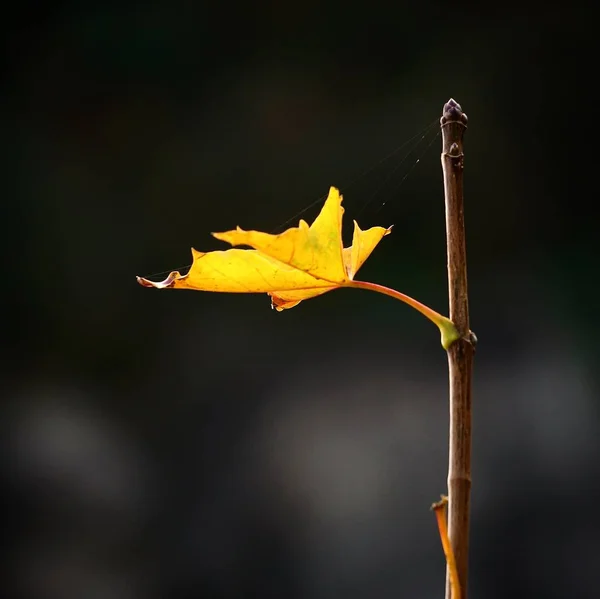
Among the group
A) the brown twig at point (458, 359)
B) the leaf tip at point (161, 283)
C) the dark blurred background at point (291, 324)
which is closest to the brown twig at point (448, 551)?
the brown twig at point (458, 359)

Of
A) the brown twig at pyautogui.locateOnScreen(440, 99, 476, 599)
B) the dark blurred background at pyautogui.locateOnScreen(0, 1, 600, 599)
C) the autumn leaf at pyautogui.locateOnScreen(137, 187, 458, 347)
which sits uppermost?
the dark blurred background at pyautogui.locateOnScreen(0, 1, 600, 599)

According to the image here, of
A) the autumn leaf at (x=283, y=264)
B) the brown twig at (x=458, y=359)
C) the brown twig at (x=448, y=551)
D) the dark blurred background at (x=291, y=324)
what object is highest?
the dark blurred background at (x=291, y=324)

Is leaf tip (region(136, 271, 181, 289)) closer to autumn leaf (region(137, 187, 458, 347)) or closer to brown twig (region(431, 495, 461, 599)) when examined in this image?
autumn leaf (region(137, 187, 458, 347))

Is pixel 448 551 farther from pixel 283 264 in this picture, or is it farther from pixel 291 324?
pixel 291 324

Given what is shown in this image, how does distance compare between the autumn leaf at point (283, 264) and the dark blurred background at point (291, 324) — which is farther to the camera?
the dark blurred background at point (291, 324)

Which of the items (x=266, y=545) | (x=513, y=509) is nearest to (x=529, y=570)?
(x=513, y=509)

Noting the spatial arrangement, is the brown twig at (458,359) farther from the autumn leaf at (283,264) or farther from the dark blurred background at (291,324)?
the dark blurred background at (291,324)

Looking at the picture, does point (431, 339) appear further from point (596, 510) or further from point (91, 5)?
point (91, 5)

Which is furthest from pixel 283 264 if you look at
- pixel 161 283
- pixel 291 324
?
pixel 291 324

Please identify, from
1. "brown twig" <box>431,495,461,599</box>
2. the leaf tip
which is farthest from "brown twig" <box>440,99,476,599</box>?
the leaf tip
